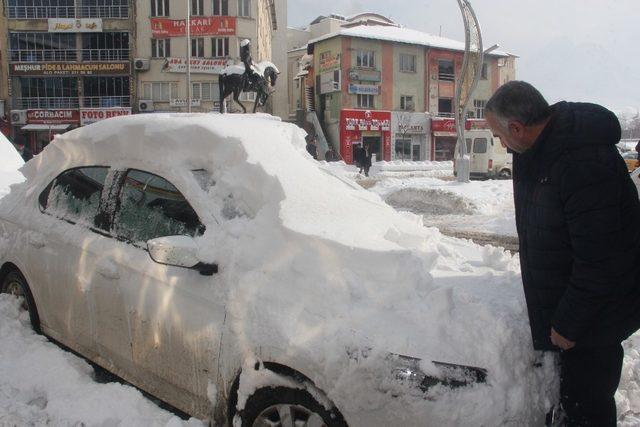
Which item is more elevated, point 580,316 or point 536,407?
point 580,316

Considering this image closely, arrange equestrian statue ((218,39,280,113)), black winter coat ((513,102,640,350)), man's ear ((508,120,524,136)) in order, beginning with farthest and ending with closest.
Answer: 1. equestrian statue ((218,39,280,113))
2. man's ear ((508,120,524,136))
3. black winter coat ((513,102,640,350))

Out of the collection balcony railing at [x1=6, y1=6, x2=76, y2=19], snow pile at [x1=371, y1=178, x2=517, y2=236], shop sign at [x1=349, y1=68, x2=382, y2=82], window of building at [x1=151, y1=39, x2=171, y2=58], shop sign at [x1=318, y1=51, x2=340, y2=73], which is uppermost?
balcony railing at [x1=6, y1=6, x2=76, y2=19]

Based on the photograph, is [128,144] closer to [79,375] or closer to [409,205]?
[79,375]

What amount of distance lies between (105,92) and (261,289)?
42144 millimetres

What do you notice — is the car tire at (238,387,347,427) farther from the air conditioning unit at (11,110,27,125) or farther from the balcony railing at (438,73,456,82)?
the balcony railing at (438,73,456,82)

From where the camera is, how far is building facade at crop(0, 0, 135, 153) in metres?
40.3

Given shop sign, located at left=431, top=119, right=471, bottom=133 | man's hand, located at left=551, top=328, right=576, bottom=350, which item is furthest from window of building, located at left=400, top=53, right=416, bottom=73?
man's hand, located at left=551, top=328, right=576, bottom=350

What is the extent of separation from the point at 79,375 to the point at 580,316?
9.19 feet

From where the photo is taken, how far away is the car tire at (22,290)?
3.96 meters

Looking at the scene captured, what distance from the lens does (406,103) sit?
4388 centimetres

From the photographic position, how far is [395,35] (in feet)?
147

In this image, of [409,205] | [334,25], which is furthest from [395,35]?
[409,205]

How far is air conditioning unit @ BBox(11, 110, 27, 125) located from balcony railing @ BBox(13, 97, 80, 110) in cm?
88

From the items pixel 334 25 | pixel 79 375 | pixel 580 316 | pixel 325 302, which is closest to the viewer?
pixel 580 316
